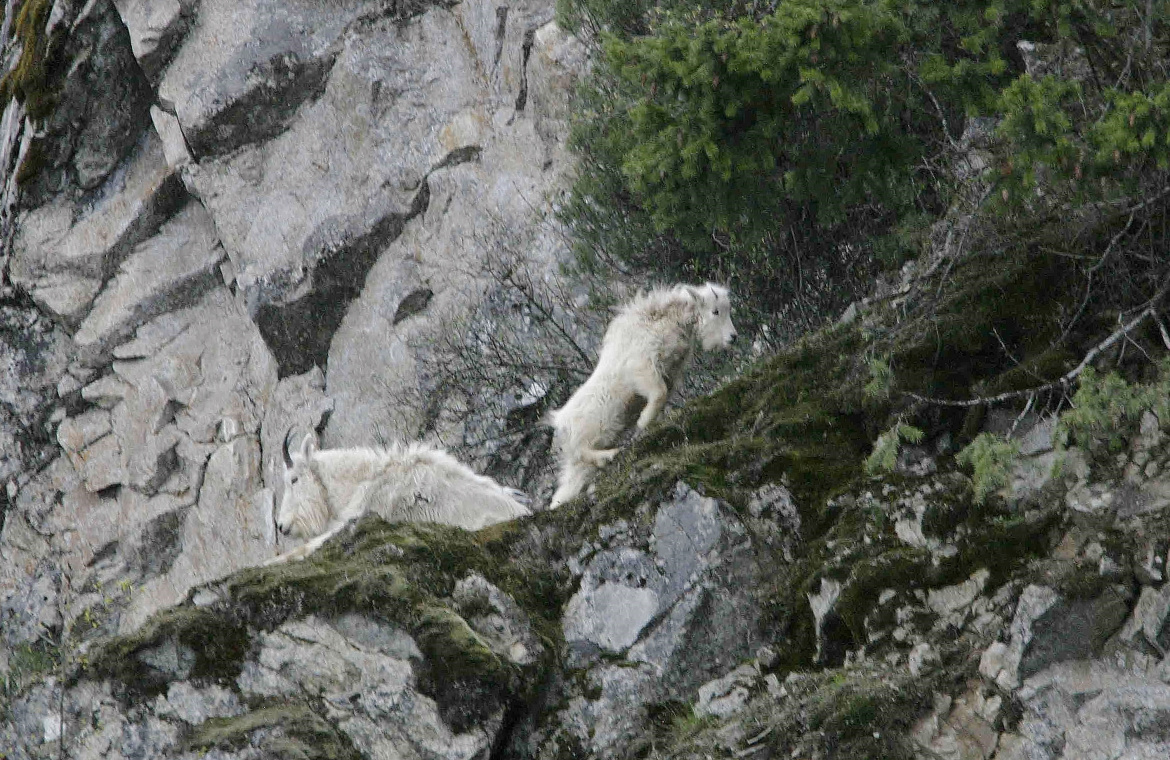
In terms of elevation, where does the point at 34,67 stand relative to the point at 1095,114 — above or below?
above

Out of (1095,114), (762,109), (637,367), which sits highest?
(762,109)

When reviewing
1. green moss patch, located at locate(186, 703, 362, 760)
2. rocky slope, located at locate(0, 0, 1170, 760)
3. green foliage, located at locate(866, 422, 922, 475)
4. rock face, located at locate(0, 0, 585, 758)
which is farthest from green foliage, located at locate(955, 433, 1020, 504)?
rock face, located at locate(0, 0, 585, 758)

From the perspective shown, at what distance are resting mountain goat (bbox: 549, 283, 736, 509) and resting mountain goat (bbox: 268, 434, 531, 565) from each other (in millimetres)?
670

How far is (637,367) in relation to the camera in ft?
34.7

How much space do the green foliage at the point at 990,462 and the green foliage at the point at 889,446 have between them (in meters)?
0.37

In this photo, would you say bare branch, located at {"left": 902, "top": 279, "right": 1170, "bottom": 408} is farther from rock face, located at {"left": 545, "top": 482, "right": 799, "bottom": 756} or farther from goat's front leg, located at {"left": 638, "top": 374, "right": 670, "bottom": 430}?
goat's front leg, located at {"left": 638, "top": 374, "right": 670, "bottom": 430}

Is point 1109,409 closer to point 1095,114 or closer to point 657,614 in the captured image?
point 1095,114

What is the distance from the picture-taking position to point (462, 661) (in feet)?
21.5

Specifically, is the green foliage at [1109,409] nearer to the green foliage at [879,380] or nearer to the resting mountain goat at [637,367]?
the green foliage at [879,380]

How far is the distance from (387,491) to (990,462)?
531 cm

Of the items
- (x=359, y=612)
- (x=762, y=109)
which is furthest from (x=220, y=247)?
(x=359, y=612)

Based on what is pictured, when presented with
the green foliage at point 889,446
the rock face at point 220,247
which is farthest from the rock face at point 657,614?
the rock face at point 220,247

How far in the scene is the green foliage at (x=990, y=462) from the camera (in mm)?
6473

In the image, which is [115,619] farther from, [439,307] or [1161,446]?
[1161,446]
